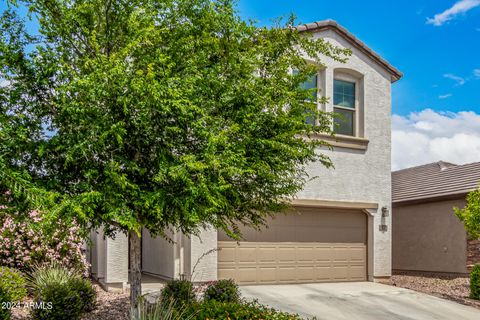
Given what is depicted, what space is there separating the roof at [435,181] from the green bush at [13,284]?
44.7 feet

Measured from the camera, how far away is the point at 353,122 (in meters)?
15.2

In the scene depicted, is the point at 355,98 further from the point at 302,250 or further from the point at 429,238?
the point at 429,238

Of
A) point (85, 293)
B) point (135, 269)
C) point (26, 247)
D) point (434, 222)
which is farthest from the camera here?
point (434, 222)

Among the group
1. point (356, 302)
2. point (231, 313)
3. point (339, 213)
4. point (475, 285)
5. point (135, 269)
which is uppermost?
point (339, 213)

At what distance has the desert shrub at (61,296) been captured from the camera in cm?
841

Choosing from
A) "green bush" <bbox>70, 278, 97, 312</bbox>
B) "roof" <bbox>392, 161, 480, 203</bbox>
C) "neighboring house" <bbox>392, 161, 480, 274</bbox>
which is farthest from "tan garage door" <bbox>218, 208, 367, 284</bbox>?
"green bush" <bbox>70, 278, 97, 312</bbox>

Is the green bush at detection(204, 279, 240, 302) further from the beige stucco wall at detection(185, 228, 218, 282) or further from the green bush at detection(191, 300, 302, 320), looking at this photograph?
the beige stucco wall at detection(185, 228, 218, 282)

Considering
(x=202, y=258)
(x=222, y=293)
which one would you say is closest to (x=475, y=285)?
(x=202, y=258)

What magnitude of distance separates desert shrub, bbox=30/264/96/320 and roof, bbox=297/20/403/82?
9.22m

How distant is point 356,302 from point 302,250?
294 centimetres

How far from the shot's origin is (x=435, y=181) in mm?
18922

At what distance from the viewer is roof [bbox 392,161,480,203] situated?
17047mm

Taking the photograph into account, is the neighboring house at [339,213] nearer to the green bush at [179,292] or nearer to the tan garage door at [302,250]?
the tan garage door at [302,250]

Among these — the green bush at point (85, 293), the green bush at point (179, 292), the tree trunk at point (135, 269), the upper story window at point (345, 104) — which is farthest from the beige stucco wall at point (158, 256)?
the upper story window at point (345, 104)
